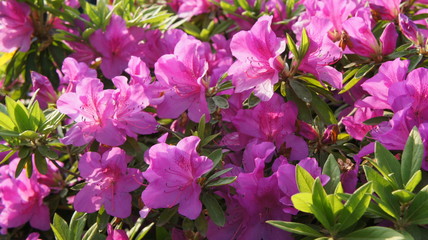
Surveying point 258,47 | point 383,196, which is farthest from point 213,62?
point 383,196

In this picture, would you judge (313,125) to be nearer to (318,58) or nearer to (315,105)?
(315,105)

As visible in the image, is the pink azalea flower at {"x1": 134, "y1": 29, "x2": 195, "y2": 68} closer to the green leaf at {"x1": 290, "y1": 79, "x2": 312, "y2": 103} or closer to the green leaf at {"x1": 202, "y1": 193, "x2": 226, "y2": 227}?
the green leaf at {"x1": 290, "y1": 79, "x2": 312, "y2": 103}

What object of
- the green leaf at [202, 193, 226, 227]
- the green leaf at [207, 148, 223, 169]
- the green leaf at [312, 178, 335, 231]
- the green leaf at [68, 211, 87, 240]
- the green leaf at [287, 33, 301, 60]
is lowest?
the green leaf at [68, 211, 87, 240]

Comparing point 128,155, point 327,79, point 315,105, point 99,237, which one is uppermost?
point 327,79

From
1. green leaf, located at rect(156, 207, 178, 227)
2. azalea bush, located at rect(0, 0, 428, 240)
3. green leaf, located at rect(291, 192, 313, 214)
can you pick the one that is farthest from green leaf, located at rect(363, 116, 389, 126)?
green leaf, located at rect(156, 207, 178, 227)

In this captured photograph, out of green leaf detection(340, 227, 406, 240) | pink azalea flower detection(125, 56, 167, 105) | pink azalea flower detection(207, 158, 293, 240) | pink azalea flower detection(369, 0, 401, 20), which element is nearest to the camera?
green leaf detection(340, 227, 406, 240)

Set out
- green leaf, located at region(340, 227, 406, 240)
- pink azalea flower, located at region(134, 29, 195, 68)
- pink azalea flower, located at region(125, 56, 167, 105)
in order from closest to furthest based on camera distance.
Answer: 1. green leaf, located at region(340, 227, 406, 240)
2. pink azalea flower, located at region(125, 56, 167, 105)
3. pink azalea flower, located at region(134, 29, 195, 68)
